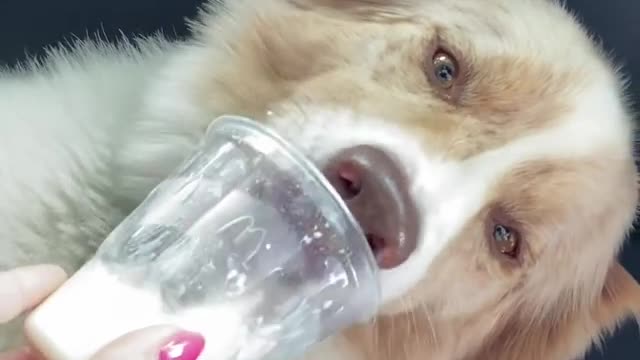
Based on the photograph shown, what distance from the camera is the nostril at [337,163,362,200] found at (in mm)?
1001

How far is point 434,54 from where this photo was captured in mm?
1255

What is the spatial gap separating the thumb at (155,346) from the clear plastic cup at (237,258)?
0.09 ft

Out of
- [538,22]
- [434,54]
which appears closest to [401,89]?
[434,54]

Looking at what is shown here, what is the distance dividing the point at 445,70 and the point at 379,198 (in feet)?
0.94

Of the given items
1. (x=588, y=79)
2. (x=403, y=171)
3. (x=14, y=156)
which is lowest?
(x=14, y=156)

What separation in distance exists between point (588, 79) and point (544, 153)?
14 centimetres

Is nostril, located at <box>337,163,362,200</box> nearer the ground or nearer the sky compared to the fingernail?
nearer the sky

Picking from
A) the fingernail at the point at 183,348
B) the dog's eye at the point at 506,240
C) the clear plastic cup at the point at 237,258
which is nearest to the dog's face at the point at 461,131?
the dog's eye at the point at 506,240

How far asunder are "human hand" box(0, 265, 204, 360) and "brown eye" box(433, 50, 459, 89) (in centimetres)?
49

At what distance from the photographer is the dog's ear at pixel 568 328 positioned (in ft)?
4.65

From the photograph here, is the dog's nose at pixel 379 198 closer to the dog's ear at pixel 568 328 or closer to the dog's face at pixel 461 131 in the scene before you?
the dog's face at pixel 461 131

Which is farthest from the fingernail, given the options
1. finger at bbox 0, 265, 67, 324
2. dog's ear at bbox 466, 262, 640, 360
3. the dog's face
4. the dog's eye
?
dog's ear at bbox 466, 262, 640, 360

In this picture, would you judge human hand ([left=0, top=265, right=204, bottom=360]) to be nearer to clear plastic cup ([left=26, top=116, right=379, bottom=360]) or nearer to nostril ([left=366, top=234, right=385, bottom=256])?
clear plastic cup ([left=26, top=116, right=379, bottom=360])

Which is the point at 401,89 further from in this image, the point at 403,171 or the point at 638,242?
the point at 638,242
